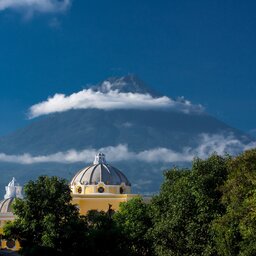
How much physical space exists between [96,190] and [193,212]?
141ft

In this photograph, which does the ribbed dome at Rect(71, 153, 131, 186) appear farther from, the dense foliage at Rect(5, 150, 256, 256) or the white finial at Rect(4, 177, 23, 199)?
the dense foliage at Rect(5, 150, 256, 256)

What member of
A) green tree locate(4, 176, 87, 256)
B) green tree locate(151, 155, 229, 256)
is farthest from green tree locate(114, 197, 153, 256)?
green tree locate(151, 155, 229, 256)

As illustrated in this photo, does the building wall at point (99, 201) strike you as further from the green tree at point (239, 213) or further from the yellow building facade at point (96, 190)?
the green tree at point (239, 213)

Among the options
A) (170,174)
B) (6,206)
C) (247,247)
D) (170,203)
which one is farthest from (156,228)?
(6,206)

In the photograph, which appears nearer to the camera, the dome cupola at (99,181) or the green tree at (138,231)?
the green tree at (138,231)

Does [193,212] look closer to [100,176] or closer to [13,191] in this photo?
[100,176]

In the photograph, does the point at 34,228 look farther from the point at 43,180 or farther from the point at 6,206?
the point at 6,206

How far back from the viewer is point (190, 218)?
34.7 m

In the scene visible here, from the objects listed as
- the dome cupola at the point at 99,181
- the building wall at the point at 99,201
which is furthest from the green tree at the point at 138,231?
the dome cupola at the point at 99,181

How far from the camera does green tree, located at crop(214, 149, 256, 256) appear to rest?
30.0 metres

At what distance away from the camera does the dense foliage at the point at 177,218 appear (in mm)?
31406

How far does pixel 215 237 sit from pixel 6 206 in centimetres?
4444

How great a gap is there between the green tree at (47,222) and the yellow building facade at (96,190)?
32.4 m

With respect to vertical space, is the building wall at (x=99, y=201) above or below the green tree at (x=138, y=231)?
above
